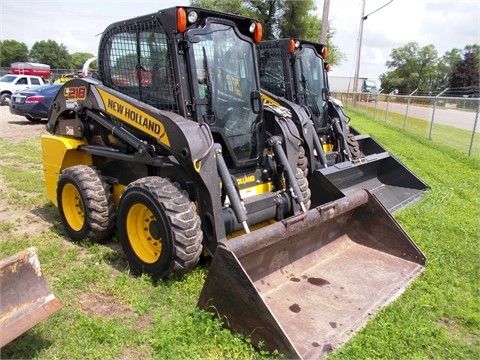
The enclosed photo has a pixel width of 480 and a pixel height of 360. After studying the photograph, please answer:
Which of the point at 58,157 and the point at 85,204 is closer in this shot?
the point at 85,204

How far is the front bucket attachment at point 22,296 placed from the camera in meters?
2.71

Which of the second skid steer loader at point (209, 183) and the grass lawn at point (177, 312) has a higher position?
the second skid steer loader at point (209, 183)

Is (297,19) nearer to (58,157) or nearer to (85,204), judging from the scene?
(58,157)

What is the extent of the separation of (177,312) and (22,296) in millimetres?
1152

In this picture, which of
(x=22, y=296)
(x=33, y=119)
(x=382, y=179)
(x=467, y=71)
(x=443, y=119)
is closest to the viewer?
(x=22, y=296)

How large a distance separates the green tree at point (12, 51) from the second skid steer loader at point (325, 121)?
9578 cm

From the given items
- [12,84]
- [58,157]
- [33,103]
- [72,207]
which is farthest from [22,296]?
[12,84]

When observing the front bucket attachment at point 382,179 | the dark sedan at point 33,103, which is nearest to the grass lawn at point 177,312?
the front bucket attachment at point 382,179

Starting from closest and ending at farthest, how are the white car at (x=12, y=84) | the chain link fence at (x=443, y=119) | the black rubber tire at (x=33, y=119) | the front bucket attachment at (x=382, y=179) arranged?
the front bucket attachment at (x=382, y=179), the chain link fence at (x=443, y=119), the black rubber tire at (x=33, y=119), the white car at (x=12, y=84)

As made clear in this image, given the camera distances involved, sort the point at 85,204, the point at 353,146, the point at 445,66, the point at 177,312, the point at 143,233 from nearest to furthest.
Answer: the point at 177,312
the point at 143,233
the point at 85,204
the point at 353,146
the point at 445,66

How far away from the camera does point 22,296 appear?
2.82 meters

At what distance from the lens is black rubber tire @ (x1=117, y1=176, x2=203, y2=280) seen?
3.55 m

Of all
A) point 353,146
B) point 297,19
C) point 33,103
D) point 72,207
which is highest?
point 297,19

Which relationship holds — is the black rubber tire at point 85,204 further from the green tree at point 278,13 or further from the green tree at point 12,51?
the green tree at point 12,51
